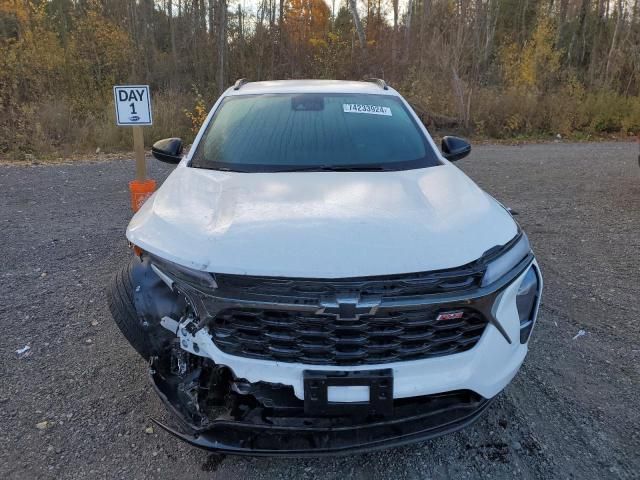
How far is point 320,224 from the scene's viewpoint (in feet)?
7.00

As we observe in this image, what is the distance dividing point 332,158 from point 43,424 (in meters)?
2.15

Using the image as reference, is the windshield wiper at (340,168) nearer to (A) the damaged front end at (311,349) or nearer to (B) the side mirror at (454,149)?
(B) the side mirror at (454,149)

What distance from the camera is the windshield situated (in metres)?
3.10

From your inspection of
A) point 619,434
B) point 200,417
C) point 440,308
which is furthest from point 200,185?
point 619,434

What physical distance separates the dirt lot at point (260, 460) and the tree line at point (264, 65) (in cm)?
799

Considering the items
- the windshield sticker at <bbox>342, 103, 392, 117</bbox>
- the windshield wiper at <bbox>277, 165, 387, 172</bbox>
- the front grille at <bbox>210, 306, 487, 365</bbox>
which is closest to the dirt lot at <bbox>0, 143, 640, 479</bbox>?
the front grille at <bbox>210, 306, 487, 365</bbox>

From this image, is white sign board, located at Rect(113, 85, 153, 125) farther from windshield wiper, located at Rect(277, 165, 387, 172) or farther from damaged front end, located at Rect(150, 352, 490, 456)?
damaged front end, located at Rect(150, 352, 490, 456)

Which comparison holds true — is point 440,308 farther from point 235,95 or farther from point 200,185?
point 235,95

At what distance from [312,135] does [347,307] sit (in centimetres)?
175

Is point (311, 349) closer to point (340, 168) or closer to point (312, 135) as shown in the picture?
point (340, 168)

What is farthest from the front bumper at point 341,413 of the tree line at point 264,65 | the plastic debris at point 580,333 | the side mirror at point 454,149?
the tree line at point 264,65

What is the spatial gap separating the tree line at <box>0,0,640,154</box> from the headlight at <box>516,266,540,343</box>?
10.8 metres

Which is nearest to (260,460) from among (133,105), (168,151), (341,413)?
(341,413)

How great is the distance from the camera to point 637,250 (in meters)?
4.97
